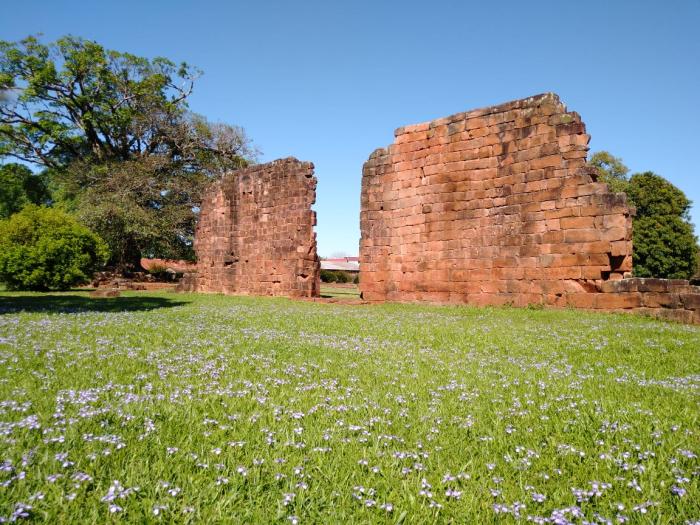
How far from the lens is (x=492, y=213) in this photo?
12844 mm

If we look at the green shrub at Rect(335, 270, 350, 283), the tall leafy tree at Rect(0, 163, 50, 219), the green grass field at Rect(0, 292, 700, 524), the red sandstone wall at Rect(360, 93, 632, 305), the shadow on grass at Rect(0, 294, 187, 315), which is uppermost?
the tall leafy tree at Rect(0, 163, 50, 219)

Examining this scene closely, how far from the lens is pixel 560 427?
3176 millimetres

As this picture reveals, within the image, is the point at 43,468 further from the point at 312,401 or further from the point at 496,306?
the point at 496,306

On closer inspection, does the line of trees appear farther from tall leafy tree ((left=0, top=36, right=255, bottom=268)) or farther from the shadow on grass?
the shadow on grass

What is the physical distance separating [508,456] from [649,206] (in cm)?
3845

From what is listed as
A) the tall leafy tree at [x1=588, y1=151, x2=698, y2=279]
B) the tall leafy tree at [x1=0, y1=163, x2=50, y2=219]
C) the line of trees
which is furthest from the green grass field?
the tall leafy tree at [x1=0, y1=163, x2=50, y2=219]

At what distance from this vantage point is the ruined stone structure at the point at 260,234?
1811 centimetres

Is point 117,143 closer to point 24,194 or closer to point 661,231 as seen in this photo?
point 24,194

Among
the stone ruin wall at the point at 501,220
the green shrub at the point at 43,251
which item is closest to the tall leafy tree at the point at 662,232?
the stone ruin wall at the point at 501,220

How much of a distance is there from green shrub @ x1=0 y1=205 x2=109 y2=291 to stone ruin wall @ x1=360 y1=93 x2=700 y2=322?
40.5 feet

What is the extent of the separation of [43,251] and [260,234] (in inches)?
333

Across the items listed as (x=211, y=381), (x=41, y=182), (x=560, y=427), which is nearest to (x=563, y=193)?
(x=560, y=427)

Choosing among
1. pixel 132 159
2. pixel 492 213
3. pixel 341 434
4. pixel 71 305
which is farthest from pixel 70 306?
pixel 132 159

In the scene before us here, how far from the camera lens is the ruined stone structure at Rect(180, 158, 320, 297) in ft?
59.4
